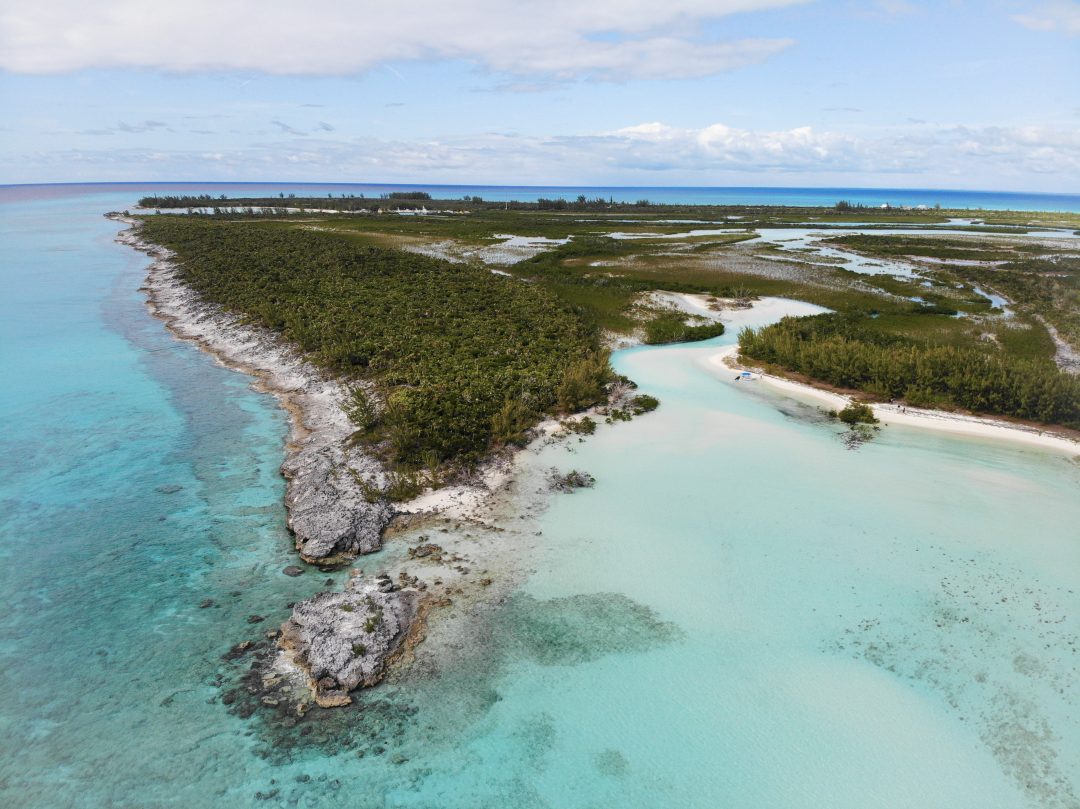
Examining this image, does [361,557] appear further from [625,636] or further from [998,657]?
[998,657]

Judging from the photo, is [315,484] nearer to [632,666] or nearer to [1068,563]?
[632,666]

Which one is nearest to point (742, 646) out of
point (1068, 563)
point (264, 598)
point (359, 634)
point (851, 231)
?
point (359, 634)

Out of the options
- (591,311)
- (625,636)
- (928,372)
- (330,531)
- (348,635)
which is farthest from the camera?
(591,311)

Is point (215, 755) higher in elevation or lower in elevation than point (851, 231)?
lower

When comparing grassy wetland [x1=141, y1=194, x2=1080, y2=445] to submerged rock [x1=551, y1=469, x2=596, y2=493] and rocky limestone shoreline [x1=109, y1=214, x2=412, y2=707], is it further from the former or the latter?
submerged rock [x1=551, y1=469, x2=596, y2=493]

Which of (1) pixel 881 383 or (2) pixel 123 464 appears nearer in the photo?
(2) pixel 123 464

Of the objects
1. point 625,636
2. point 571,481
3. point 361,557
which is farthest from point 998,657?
point 361,557

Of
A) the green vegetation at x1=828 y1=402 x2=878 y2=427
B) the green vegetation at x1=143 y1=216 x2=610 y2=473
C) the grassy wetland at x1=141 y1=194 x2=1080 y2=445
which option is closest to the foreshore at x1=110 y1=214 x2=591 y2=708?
the green vegetation at x1=143 y1=216 x2=610 y2=473
